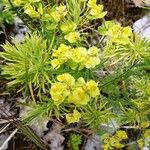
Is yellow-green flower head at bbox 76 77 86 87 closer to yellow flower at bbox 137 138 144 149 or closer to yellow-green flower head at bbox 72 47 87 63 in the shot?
yellow-green flower head at bbox 72 47 87 63

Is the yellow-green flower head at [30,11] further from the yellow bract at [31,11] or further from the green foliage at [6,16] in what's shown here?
the green foliage at [6,16]

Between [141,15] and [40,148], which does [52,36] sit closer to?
[40,148]

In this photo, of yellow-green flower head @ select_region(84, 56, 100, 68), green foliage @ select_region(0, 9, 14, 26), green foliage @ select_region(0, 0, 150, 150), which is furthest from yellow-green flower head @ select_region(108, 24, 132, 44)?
green foliage @ select_region(0, 9, 14, 26)

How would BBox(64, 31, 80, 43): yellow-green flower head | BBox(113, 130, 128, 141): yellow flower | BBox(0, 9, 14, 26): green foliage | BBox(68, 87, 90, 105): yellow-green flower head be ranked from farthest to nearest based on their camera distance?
BBox(0, 9, 14, 26): green foliage, BBox(113, 130, 128, 141): yellow flower, BBox(64, 31, 80, 43): yellow-green flower head, BBox(68, 87, 90, 105): yellow-green flower head

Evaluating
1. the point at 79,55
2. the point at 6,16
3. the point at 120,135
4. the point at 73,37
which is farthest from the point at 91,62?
the point at 6,16

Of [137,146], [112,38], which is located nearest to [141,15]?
[137,146]

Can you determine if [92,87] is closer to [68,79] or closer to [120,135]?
[68,79]
